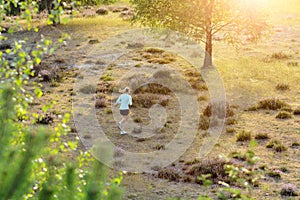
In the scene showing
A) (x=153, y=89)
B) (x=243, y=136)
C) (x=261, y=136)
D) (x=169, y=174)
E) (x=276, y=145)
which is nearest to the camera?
(x=169, y=174)

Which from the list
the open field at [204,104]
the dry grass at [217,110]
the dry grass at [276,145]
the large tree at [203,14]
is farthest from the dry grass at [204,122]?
the large tree at [203,14]

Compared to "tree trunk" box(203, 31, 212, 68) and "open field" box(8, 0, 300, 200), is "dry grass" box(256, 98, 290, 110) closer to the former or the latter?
"open field" box(8, 0, 300, 200)

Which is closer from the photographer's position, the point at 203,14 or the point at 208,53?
the point at 203,14

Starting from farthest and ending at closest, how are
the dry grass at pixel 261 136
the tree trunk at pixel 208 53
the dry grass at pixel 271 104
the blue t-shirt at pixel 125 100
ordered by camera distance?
the tree trunk at pixel 208 53, the dry grass at pixel 271 104, the blue t-shirt at pixel 125 100, the dry grass at pixel 261 136

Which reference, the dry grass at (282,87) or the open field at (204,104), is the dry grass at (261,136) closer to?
the open field at (204,104)

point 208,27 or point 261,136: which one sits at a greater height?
point 208,27

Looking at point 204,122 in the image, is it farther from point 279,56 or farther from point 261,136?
point 279,56

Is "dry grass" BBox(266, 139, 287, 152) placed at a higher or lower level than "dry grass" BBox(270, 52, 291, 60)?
lower

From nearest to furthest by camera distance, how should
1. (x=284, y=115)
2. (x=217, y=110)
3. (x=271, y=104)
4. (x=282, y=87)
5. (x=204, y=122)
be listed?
(x=204, y=122), (x=284, y=115), (x=217, y=110), (x=271, y=104), (x=282, y=87)

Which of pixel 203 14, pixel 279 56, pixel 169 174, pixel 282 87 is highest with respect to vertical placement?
pixel 203 14

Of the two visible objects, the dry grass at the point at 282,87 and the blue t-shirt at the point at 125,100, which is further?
the dry grass at the point at 282,87

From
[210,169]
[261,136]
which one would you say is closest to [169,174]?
[210,169]

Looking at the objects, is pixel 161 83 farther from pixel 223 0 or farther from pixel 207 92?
pixel 223 0

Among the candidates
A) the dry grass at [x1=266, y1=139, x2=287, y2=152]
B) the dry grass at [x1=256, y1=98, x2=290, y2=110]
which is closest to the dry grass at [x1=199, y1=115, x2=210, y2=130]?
the dry grass at [x1=266, y1=139, x2=287, y2=152]
